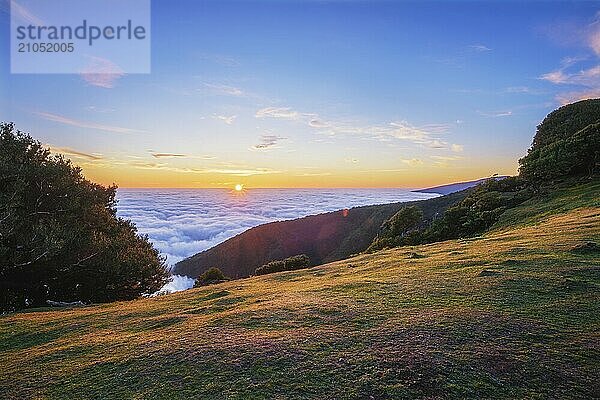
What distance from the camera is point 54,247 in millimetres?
18922

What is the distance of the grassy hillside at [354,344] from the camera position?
6.18 meters

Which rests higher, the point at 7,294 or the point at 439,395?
the point at 439,395

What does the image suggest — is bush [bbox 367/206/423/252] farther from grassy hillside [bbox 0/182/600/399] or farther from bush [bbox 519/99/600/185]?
grassy hillside [bbox 0/182/600/399]

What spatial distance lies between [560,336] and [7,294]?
2650 cm

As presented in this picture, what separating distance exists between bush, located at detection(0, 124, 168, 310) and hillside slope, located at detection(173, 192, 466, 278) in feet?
242

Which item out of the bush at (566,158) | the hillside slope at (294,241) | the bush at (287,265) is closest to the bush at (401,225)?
the bush at (287,265)

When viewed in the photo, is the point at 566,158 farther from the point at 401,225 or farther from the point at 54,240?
the point at 54,240

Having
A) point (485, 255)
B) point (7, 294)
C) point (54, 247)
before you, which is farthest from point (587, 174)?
point (7, 294)

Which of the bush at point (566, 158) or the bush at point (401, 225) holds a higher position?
the bush at point (566, 158)

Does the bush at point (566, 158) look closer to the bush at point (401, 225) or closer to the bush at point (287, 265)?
the bush at point (401, 225)

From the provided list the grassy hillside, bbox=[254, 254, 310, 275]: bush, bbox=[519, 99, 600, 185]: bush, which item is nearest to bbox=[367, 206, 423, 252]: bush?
bbox=[254, 254, 310, 275]: bush

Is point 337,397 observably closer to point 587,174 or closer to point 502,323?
point 502,323

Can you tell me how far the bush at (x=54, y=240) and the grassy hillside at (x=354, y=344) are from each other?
7.16 metres

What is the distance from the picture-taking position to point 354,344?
765 centimetres
